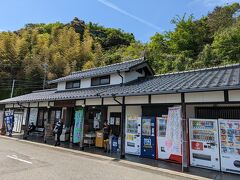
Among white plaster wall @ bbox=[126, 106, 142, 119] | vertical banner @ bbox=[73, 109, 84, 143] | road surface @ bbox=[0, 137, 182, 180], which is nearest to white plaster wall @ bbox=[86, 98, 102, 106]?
vertical banner @ bbox=[73, 109, 84, 143]

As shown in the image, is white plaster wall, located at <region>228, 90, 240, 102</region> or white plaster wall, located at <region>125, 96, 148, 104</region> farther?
white plaster wall, located at <region>125, 96, 148, 104</region>

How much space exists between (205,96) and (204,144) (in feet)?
5.89

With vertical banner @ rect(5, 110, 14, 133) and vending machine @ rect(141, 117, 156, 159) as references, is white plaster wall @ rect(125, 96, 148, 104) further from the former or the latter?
vertical banner @ rect(5, 110, 14, 133)

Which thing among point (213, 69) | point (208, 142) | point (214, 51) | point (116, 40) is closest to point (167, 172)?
point (208, 142)

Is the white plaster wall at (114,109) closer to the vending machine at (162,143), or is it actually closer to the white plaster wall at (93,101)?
the white plaster wall at (93,101)

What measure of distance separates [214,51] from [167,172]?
1859 cm

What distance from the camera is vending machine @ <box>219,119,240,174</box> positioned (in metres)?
6.88

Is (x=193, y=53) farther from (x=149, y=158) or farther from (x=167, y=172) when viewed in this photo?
(x=167, y=172)

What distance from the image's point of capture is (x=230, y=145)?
7.04 meters

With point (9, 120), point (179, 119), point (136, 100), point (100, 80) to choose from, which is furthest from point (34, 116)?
point (179, 119)

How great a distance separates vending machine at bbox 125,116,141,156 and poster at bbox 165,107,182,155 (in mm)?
1595

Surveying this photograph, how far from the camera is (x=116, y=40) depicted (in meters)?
48.5

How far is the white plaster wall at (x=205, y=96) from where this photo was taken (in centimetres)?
686

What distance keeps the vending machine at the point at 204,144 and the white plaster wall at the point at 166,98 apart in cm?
98
